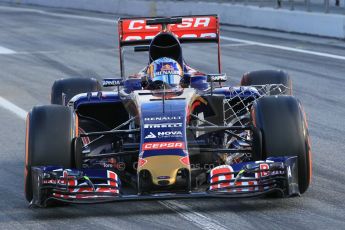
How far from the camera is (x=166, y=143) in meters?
9.72

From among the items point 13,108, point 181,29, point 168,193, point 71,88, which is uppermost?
point 181,29

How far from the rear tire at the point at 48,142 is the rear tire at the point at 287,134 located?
5.58 ft

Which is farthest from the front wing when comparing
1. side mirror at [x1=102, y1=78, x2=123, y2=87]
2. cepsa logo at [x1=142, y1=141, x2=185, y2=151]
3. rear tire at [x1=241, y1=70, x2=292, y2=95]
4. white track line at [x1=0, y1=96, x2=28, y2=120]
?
white track line at [x1=0, y1=96, x2=28, y2=120]

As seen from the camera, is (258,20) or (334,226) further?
(258,20)

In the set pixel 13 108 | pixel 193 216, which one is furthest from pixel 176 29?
pixel 193 216

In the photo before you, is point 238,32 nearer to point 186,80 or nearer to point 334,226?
point 186,80

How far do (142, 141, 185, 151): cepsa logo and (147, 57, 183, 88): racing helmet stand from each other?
160 cm

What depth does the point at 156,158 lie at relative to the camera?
958 cm

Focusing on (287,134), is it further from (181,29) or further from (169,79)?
(181,29)

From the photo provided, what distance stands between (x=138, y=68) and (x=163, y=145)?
39.1 feet

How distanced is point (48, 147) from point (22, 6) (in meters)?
31.9

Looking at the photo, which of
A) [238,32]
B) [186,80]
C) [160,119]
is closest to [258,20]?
[238,32]

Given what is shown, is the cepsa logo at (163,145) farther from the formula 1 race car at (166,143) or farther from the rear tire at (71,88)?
the rear tire at (71,88)

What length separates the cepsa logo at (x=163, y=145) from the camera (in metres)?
9.67
